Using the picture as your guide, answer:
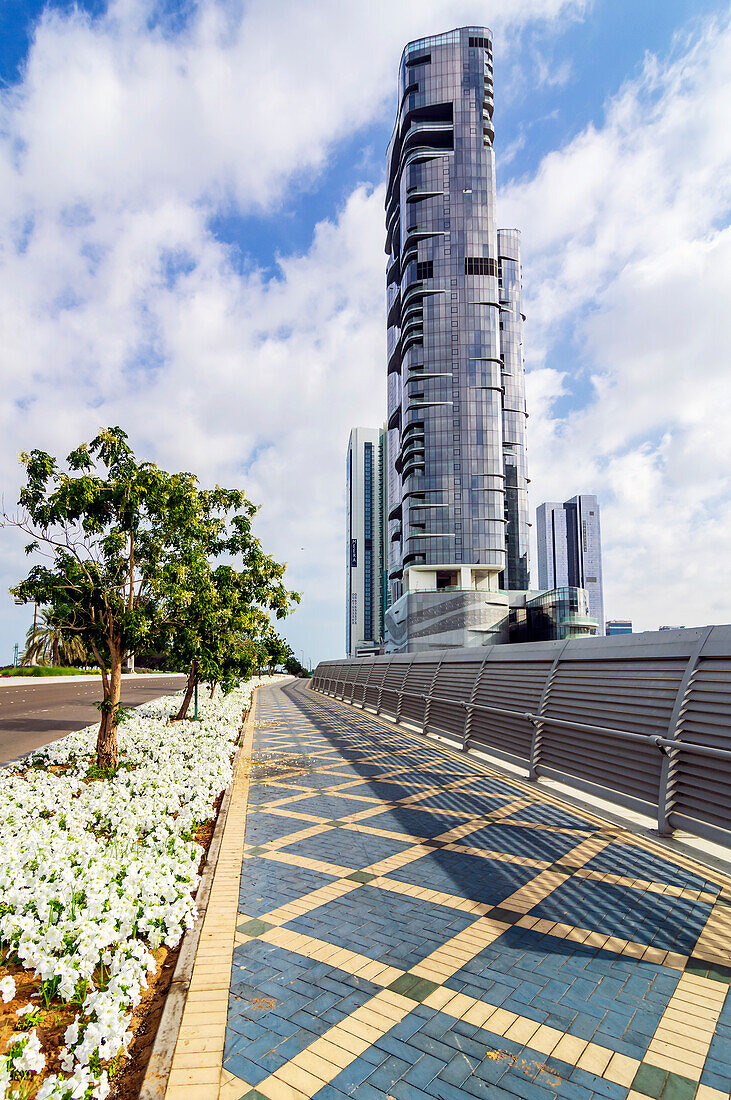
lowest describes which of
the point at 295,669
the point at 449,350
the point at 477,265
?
the point at 295,669

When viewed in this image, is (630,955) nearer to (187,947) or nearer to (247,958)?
(247,958)

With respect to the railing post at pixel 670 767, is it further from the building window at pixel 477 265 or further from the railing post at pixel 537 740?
the building window at pixel 477 265

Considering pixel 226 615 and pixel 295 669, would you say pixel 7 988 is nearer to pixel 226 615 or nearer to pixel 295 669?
pixel 226 615

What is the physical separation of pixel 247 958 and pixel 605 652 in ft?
13.9

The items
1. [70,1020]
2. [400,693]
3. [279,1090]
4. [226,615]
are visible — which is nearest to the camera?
[279,1090]

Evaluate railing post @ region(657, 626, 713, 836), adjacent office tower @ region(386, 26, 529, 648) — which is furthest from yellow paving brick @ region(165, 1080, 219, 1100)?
adjacent office tower @ region(386, 26, 529, 648)

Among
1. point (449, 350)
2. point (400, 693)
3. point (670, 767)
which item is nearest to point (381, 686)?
point (400, 693)

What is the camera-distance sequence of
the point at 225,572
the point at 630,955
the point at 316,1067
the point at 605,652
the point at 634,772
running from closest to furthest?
the point at 316,1067 < the point at 630,955 < the point at 634,772 < the point at 605,652 < the point at 225,572

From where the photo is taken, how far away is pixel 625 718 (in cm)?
521

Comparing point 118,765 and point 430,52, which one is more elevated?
point 430,52

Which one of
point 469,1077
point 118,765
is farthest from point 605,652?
point 118,765

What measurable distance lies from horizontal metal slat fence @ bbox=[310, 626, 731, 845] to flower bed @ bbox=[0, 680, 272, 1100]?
3.45m

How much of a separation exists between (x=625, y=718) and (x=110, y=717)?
7.27 m

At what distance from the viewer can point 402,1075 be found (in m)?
2.47
